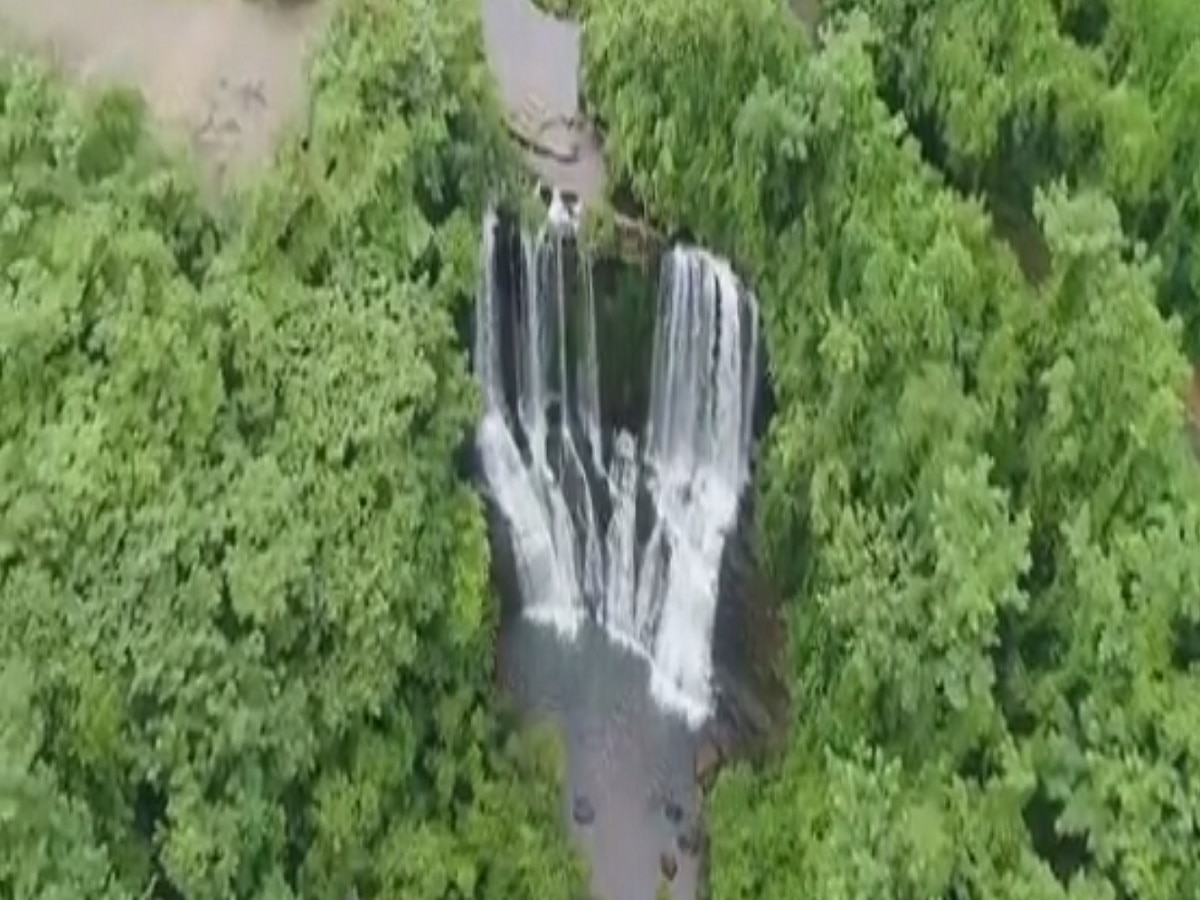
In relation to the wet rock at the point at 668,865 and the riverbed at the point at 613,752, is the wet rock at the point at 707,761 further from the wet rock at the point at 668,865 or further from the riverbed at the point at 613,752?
the wet rock at the point at 668,865

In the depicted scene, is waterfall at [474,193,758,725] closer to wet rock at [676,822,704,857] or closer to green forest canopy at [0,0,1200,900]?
green forest canopy at [0,0,1200,900]

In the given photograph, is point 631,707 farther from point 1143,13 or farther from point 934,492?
point 1143,13

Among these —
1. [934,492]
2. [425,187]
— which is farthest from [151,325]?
[934,492]

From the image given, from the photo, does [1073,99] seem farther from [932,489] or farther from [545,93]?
[545,93]

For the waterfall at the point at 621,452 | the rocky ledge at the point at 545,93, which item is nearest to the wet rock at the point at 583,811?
the waterfall at the point at 621,452

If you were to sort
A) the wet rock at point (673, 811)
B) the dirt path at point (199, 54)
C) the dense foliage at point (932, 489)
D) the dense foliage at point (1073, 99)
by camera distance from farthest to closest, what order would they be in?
the wet rock at point (673, 811), the dirt path at point (199, 54), the dense foliage at point (1073, 99), the dense foliage at point (932, 489)

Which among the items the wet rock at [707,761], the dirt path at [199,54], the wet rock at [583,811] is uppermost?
the dirt path at [199,54]

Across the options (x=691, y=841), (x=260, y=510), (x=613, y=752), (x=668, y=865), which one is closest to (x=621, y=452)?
(x=613, y=752)
